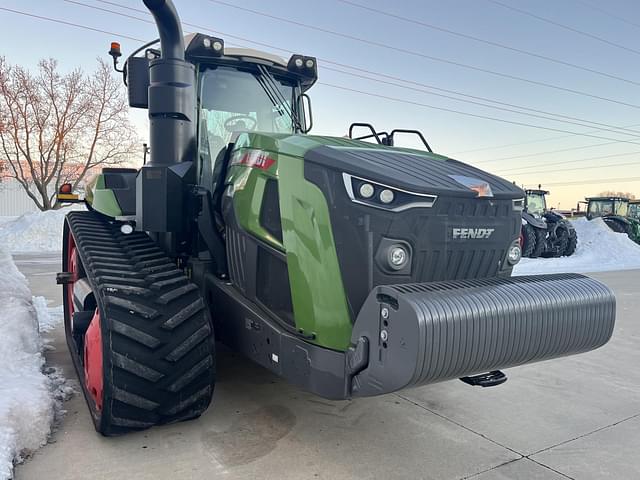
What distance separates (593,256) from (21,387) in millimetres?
15650

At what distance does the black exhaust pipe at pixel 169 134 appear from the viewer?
309 centimetres

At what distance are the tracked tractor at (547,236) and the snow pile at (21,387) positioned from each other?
11591 millimetres

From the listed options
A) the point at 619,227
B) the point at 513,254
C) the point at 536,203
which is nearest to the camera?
the point at 513,254

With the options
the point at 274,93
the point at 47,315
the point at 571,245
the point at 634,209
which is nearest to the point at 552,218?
the point at 571,245

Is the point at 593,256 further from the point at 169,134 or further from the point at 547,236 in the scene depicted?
the point at 169,134

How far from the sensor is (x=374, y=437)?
3.07m

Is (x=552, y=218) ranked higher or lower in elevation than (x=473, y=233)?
lower

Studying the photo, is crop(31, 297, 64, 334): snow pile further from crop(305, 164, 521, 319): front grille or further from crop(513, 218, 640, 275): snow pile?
crop(513, 218, 640, 275): snow pile

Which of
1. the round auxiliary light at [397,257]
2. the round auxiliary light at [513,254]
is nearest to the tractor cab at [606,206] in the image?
the round auxiliary light at [513,254]

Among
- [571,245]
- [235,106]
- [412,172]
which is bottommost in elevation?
[571,245]

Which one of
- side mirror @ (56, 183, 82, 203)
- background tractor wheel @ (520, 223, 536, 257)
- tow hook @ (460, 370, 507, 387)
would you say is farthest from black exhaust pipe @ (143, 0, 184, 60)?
background tractor wheel @ (520, 223, 536, 257)

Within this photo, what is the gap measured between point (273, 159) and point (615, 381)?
11.7 ft

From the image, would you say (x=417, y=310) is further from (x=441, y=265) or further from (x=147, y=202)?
(x=147, y=202)

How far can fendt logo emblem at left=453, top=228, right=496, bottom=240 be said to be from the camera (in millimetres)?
2502
